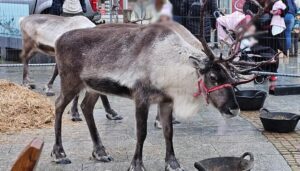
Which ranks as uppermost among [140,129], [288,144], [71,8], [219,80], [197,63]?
[71,8]

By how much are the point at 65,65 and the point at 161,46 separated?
1.17 metres

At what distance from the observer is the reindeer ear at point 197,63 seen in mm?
4824

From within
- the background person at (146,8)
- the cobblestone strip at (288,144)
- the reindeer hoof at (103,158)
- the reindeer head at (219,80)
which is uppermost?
the background person at (146,8)

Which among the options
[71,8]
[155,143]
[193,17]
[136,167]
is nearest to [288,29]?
[193,17]

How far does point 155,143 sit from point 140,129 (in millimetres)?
1173

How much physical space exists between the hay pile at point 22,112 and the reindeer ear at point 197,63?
301cm

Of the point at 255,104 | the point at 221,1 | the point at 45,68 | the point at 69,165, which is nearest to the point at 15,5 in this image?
the point at 45,68

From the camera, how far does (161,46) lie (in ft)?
16.8

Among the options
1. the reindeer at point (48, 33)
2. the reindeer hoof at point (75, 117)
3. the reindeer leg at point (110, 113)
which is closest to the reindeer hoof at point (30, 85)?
the reindeer at point (48, 33)

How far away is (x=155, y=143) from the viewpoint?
636 centimetres

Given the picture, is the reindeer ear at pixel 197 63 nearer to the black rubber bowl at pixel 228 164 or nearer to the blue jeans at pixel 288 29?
the black rubber bowl at pixel 228 164

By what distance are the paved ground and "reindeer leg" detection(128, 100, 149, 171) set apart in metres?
0.26

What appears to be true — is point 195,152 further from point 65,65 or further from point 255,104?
point 255,104

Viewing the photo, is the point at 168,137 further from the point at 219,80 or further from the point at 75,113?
the point at 75,113
